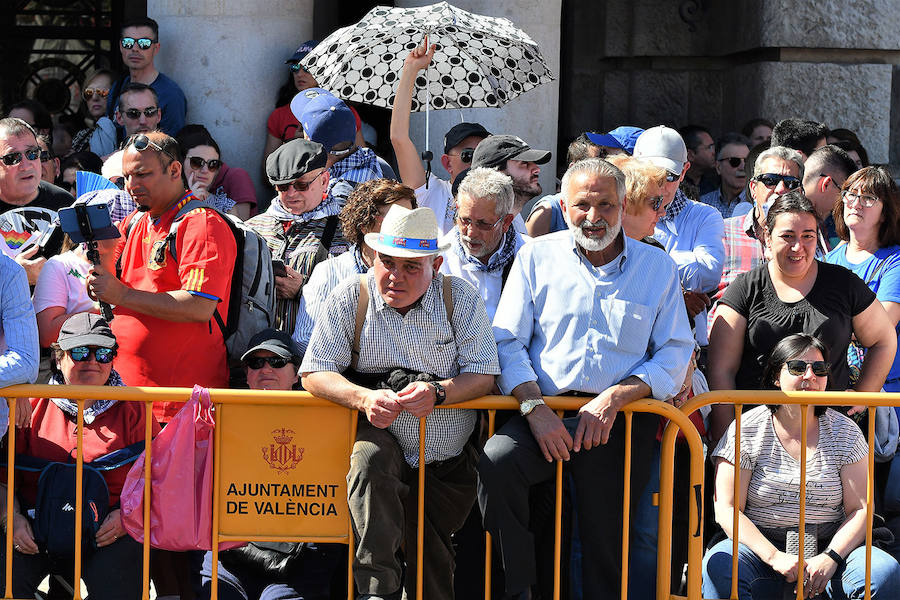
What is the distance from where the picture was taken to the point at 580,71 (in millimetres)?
10523

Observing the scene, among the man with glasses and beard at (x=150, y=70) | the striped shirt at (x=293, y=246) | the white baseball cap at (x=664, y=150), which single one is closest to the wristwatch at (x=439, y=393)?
the striped shirt at (x=293, y=246)

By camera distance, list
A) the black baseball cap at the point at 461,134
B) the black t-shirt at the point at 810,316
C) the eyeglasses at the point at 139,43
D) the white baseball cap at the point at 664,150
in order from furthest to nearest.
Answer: the eyeglasses at the point at 139,43 → the black baseball cap at the point at 461,134 → the white baseball cap at the point at 664,150 → the black t-shirt at the point at 810,316

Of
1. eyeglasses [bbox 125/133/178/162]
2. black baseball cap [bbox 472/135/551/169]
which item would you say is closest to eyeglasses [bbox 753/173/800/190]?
black baseball cap [bbox 472/135/551/169]

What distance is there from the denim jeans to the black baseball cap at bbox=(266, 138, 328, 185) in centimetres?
240

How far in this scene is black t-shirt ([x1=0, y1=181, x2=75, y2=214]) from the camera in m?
6.00

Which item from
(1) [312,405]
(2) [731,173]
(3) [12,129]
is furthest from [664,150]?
(3) [12,129]

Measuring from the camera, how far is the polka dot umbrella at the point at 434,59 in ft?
20.8

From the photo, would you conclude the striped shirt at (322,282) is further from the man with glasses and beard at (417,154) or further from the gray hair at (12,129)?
the gray hair at (12,129)

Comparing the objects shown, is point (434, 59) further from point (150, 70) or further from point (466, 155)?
point (150, 70)

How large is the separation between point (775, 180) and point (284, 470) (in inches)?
116

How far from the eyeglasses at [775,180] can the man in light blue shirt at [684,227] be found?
0.32 meters

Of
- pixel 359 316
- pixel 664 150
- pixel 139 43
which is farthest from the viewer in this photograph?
pixel 139 43

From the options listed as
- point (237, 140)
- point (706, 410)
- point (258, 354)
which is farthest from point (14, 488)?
point (237, 140)

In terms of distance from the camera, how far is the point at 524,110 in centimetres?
795
